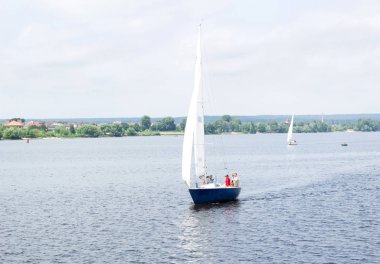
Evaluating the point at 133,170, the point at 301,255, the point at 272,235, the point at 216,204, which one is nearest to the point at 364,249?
the point at 301,255

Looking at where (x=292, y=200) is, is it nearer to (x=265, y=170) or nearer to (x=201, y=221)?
(x=201, y=221)

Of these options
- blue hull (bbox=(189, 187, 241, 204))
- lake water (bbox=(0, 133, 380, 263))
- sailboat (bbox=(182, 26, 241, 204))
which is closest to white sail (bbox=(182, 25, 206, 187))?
sailboat (bbox=(182, 26, 241, 204))

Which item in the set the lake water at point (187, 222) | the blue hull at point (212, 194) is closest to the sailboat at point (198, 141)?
the blue hull at point (212, 194)

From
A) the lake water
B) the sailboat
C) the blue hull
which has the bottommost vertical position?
the lake water

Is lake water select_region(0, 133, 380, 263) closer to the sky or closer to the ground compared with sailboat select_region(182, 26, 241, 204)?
closer to the ground

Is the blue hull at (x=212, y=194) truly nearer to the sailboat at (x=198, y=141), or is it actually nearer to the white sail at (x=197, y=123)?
the sailboat at (x=198, y=141)

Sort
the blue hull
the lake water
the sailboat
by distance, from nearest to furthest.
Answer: the lake water < the sailboat < the blue hull

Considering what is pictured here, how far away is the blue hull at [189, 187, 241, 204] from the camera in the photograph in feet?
246

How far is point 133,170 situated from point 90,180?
977 inches

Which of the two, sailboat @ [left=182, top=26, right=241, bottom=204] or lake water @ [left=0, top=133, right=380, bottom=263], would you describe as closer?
lake water @ [left=0, top=133, right=380, bottom=263]

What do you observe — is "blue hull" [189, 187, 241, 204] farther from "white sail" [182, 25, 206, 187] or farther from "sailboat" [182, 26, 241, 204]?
"white sail" [182, 25, 206, 187]

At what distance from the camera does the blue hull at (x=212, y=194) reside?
246ft

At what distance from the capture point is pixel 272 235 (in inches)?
2331

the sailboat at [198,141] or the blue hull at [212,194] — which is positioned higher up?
the sailboat at [198,141]
